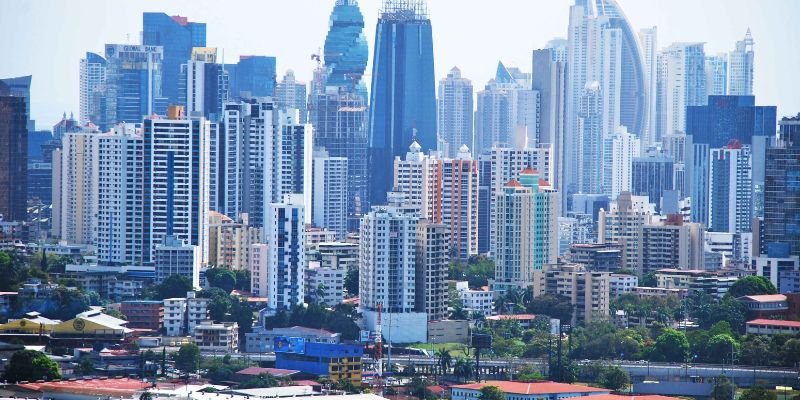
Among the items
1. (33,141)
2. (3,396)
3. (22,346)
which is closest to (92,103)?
(33,141)

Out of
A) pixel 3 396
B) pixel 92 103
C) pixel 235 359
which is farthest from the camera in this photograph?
pixel 92 103

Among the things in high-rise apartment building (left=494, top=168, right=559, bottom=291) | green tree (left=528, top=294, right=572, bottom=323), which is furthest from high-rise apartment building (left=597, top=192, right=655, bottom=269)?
green tree (left=528, top=294, right=572, bottom=323)

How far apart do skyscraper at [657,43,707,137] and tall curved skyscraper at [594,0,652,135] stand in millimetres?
1402

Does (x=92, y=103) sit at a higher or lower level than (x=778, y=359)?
higher

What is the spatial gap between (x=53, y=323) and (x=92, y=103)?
38.8m

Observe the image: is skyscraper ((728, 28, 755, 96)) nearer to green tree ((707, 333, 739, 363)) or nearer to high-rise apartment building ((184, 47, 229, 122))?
high-rise apartment building ((184, 47, 229, 122))

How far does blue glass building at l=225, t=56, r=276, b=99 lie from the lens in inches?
2980

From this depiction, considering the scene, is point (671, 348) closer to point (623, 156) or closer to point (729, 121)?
point (729, 121)

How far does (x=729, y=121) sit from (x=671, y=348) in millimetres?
37499

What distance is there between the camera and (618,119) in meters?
91.1

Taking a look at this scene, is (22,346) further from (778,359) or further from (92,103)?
(92,103)

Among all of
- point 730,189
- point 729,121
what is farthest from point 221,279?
point 729,121

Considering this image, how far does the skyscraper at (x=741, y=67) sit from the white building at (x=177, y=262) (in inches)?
1935

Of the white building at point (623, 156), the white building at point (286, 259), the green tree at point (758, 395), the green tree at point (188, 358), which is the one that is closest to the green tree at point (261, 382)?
the green tree at point (188, 358)
